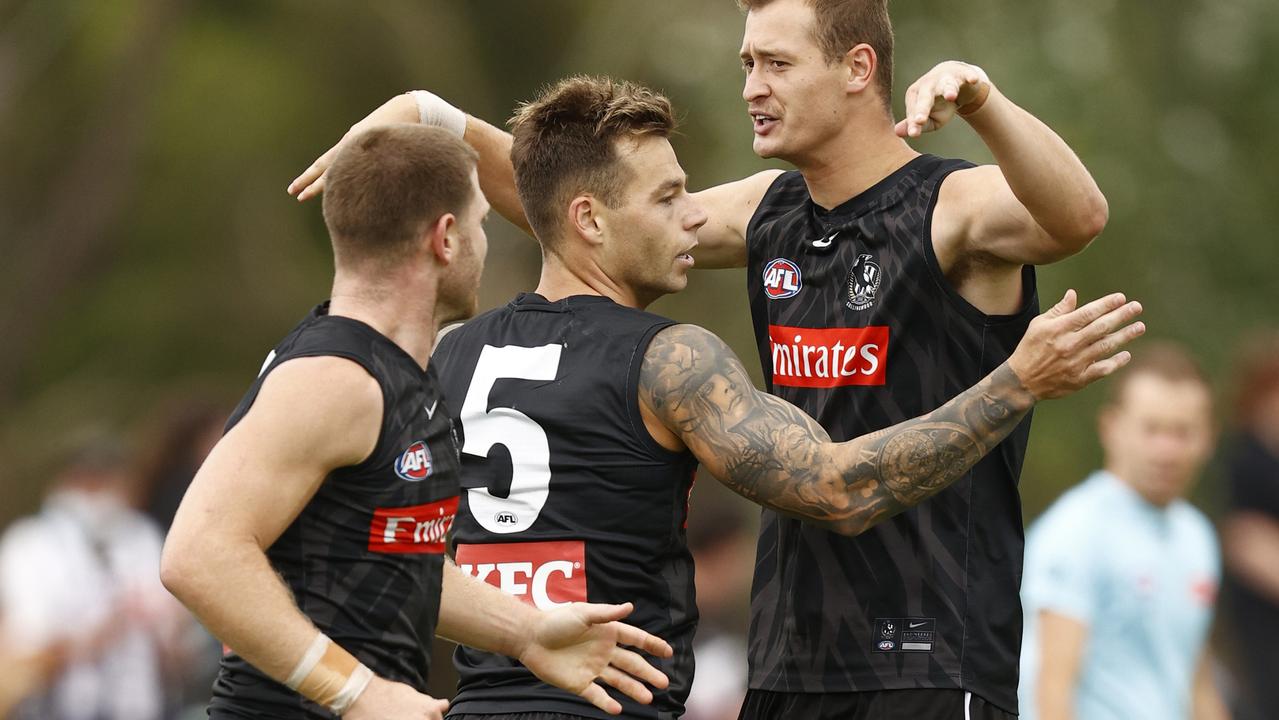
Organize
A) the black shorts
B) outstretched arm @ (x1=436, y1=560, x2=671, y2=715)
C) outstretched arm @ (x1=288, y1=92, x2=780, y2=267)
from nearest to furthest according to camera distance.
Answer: outstretched arm @ (x1=436, y1=560, x2=671, y2=715) → the black shorts → outstretched arm @ (x1=288, y1=92, x2=780, y2=267)

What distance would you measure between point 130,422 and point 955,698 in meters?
18.4

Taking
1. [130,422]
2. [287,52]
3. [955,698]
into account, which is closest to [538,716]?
[955,698]

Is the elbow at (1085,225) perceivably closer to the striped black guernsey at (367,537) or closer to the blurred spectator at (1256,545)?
the striped black guernsey at (367,537)

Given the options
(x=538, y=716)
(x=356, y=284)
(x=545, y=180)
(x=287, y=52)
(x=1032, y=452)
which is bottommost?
(x=538, y=716)

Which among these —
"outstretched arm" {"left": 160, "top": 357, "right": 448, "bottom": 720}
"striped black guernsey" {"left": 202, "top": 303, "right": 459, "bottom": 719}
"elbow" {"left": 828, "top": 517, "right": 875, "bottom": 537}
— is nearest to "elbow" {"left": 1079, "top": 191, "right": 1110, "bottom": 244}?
"elbow" {"left": 828, "top": 517, "right": 875, "bottom": 537}

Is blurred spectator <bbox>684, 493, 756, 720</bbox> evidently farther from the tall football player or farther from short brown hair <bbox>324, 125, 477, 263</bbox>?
short brown hair <bbox>324, 125, 477, 263</bbox>

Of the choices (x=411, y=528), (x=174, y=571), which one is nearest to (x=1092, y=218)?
(x=411, y=528)

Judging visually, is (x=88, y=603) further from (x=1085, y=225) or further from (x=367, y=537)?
(x=1085, y=225)

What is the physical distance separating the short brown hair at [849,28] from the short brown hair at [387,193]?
1696 millimetres

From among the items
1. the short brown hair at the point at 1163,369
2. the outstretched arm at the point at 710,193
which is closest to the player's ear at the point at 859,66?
the outstretched arm at the point at 710,193

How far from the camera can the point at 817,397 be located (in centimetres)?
569

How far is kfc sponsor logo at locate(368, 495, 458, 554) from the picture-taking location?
4488 millimetres

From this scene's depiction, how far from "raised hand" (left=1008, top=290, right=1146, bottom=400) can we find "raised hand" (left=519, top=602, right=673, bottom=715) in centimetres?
131

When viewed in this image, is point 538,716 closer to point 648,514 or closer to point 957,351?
point 648,514
